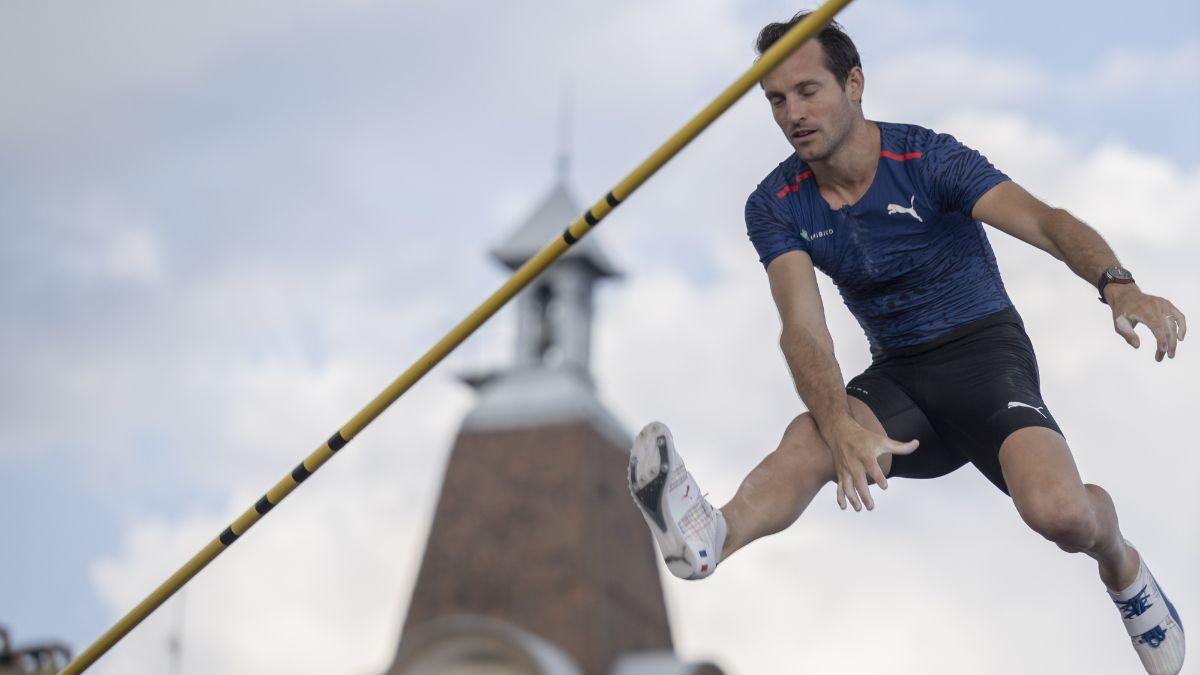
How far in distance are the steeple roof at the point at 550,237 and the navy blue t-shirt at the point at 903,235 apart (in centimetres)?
2949

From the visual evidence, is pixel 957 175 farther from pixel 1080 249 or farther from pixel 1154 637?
pixel 1154 637

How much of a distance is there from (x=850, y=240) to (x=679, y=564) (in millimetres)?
1470

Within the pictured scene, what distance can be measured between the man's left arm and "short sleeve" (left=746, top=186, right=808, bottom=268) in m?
0.75

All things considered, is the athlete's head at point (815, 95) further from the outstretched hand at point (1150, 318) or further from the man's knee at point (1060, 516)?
the man's knee at point (1060, 516)

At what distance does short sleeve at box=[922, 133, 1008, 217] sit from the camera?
7.44m

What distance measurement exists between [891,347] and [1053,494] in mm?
1056

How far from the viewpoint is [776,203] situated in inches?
309

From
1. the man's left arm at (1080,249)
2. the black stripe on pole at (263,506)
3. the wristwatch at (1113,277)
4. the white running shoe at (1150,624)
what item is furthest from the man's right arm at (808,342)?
the black stripe on pole at (263,506)

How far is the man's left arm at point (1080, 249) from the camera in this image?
6641mm

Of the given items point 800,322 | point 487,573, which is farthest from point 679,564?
point 487,573

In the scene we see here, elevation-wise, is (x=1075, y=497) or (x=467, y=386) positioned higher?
(x=467, y=386)

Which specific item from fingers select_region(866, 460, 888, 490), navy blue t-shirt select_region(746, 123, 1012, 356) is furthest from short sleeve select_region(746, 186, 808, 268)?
fingers select_region(866, 460, 888, 490)

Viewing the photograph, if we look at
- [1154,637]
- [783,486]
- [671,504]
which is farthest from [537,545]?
[671,504]

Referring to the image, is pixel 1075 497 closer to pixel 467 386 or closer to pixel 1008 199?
pixel 1008 199
